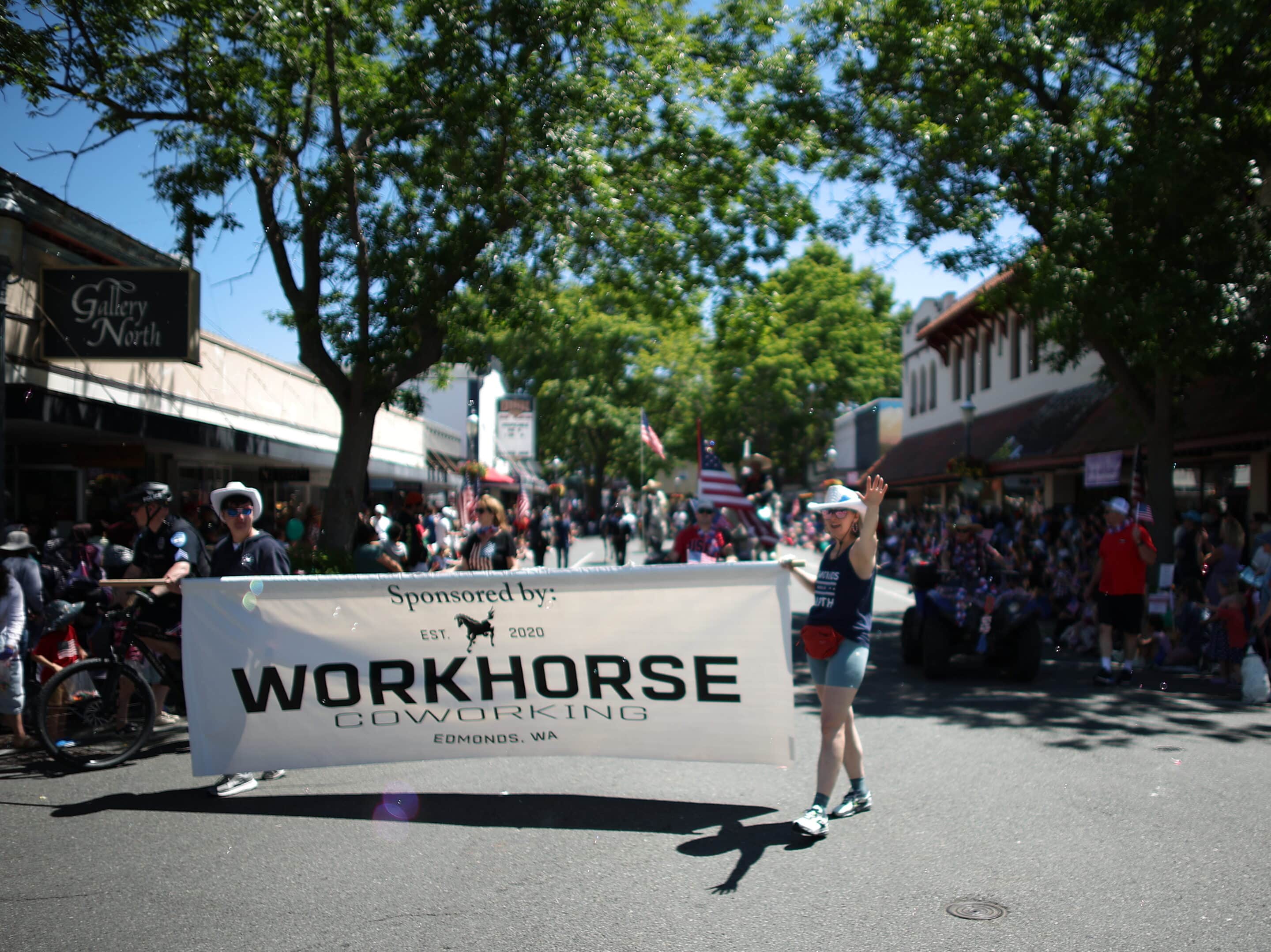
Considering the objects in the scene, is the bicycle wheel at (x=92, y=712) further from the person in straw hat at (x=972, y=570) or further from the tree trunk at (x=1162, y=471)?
the tree trunk at (x=1162, y=471)

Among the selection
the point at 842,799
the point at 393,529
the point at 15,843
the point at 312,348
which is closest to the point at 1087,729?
the point at 842,799

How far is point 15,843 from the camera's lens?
586 centimetres

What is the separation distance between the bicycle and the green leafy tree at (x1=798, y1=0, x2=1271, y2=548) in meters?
10.6

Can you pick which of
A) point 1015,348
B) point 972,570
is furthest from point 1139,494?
point 1015,348

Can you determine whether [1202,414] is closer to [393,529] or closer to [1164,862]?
[393,529]

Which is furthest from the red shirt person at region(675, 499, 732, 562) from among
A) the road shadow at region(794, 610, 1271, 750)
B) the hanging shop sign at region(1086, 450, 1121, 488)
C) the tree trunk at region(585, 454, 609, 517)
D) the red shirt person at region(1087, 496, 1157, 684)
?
the tree trunk at region(585, 454, 609, 517)

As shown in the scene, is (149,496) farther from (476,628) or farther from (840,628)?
(840,628)

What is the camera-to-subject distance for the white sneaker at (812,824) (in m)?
5.81

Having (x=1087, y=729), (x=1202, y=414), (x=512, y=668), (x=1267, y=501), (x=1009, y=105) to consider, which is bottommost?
(x=1087, y=729)

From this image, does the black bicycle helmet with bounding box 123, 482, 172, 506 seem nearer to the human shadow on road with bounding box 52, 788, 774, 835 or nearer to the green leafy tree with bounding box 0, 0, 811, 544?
the human shadow on road with bounding box 52, 788, 774, 835

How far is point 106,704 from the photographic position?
7.52 metres

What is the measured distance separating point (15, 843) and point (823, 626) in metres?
4.25

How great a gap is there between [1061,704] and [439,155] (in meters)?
9.42

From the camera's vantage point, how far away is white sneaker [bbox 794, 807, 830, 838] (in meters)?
5.81
